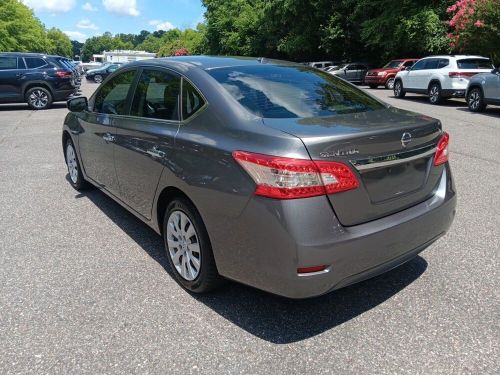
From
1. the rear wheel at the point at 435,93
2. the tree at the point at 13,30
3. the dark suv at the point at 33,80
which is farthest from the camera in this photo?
the tree at the point at 13,30

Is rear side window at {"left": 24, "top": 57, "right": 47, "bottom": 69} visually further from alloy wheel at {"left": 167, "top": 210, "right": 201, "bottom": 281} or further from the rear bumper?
the rear bumper

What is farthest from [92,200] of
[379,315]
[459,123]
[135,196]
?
[459,123]

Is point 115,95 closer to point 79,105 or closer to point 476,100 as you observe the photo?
point 79,105

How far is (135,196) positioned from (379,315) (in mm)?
Answer: 2171

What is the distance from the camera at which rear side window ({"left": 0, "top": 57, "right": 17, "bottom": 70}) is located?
15312 millimetres

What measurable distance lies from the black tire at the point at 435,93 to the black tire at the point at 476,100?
266 cm

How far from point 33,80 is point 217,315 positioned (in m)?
15.1

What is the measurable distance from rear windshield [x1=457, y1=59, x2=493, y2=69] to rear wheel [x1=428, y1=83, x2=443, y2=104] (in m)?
1.00

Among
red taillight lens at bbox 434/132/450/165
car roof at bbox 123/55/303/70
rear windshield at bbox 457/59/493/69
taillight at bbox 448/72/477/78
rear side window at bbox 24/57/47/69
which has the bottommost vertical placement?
taillight at bbox 448/72/477/78

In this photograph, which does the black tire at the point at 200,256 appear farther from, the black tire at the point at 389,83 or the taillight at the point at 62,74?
the black tire at the point at 389,83

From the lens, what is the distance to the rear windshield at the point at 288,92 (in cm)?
310

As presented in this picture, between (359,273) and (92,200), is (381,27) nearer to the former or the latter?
(92,200)

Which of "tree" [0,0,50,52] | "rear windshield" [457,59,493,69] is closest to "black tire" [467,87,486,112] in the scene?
"rear windshield" [457,59,493,69]

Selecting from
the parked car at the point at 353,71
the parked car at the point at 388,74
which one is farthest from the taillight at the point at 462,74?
the parked car at the point at 353,71
